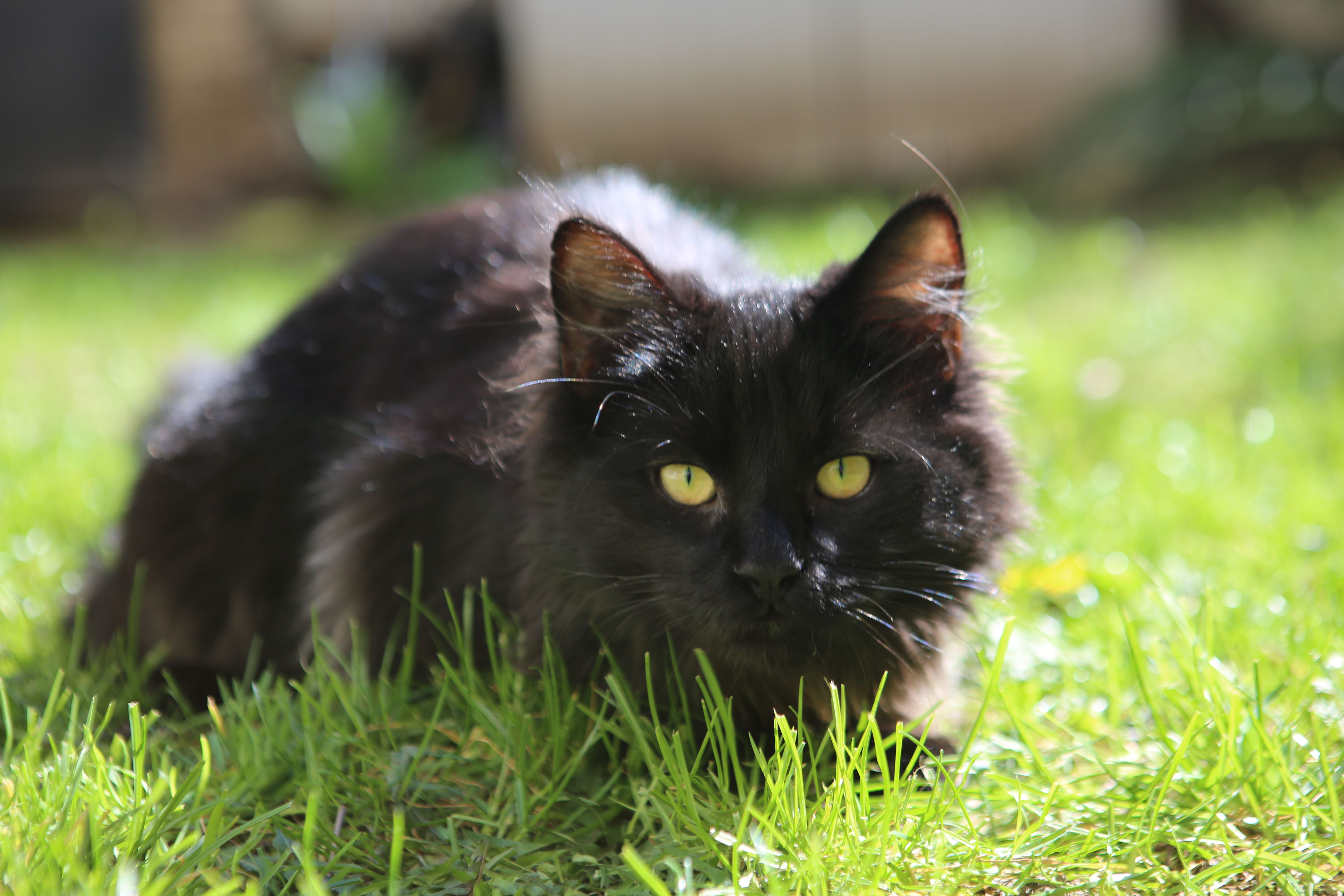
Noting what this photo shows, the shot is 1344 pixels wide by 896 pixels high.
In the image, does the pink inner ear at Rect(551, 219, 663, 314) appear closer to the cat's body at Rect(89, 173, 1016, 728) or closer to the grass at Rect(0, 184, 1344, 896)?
the cat's body at Rect(89, 173, 1016, 728)

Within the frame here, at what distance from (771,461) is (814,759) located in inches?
16.4

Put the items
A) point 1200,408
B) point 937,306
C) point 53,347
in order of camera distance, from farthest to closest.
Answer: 1. point 53,347
2. point 1200,408
3. point 937,306

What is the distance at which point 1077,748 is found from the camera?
1.57 meters

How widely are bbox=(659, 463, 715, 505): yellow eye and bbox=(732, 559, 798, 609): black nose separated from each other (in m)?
0.14

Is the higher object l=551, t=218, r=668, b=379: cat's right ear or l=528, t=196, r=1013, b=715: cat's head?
l=551, t=218, r=668, b=379: cat's right ear

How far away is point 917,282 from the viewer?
1.62m

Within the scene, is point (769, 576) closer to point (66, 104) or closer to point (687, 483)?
point (687, 483)

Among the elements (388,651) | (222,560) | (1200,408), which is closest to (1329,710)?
(388,651)

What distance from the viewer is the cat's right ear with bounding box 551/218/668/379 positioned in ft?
5.10

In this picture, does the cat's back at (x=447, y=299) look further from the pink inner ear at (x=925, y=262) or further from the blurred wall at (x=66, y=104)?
the blurred wall at (x=66, y=104)

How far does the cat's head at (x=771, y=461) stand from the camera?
1482mm

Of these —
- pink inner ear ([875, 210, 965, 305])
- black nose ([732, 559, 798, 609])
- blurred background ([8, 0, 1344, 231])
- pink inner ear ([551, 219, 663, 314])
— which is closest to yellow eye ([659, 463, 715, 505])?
black nose ([732, 559, 798, 609])

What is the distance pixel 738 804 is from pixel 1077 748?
0.52 m

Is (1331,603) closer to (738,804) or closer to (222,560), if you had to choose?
(738,804)
